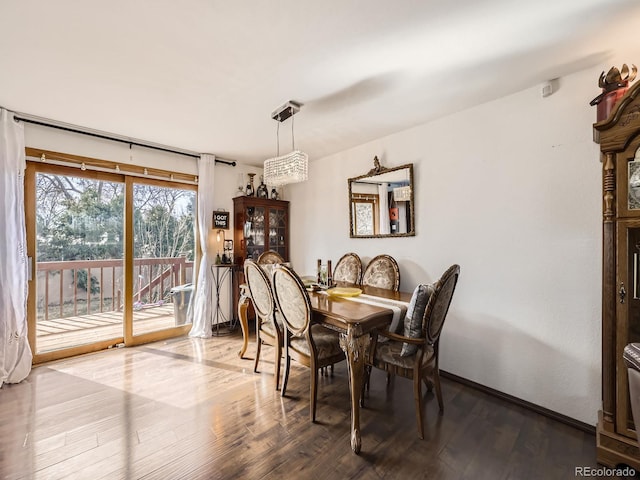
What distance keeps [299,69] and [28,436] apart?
3008 millimetres

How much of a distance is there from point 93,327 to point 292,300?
2857 mm

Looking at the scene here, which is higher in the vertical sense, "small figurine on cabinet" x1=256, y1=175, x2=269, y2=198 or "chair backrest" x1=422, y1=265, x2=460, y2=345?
"small figurine on cabinet" x1=256, y1=175, x2=269, y2=198

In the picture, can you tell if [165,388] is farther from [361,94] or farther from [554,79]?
[554,79]

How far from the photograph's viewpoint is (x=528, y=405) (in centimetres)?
208

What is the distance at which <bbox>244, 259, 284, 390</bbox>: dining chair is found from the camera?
2.32 m

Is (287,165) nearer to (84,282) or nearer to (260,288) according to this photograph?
(260,288)

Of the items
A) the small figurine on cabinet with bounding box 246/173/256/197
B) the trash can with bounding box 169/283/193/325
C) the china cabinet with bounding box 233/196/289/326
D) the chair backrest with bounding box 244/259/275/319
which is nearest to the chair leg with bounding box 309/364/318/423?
the chair backrest with bounding box 244/259/275/319

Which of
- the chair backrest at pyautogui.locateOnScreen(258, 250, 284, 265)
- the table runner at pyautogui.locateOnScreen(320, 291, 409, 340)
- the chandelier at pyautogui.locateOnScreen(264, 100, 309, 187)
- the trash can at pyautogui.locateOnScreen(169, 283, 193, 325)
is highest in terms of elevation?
the chandelier at pyautogui.locateOnScreen(264, 100, 309, 187)

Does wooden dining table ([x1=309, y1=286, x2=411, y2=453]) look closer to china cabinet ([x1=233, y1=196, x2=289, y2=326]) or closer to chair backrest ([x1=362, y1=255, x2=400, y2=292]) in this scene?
chair backrest ([x1=362, y1=255, x2=400, y2=292])

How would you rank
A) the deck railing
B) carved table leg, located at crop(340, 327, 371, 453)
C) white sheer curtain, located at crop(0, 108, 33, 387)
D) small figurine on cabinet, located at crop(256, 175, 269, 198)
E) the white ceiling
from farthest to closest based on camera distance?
small figurine on cabinet, located at crop(256, 175, 269, 198), the deck railing, white sheer curtain, located at crop(0, 108, 33, 387), carved table leg, located at crop(340, 327, 371, 453), the white ceiling

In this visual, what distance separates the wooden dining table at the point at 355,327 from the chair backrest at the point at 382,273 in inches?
31.9

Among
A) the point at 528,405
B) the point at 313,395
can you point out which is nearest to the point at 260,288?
the point at 313,395

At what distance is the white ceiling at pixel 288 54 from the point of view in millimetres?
1391

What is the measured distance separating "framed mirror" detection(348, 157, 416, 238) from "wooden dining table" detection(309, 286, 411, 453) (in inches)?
46.5
